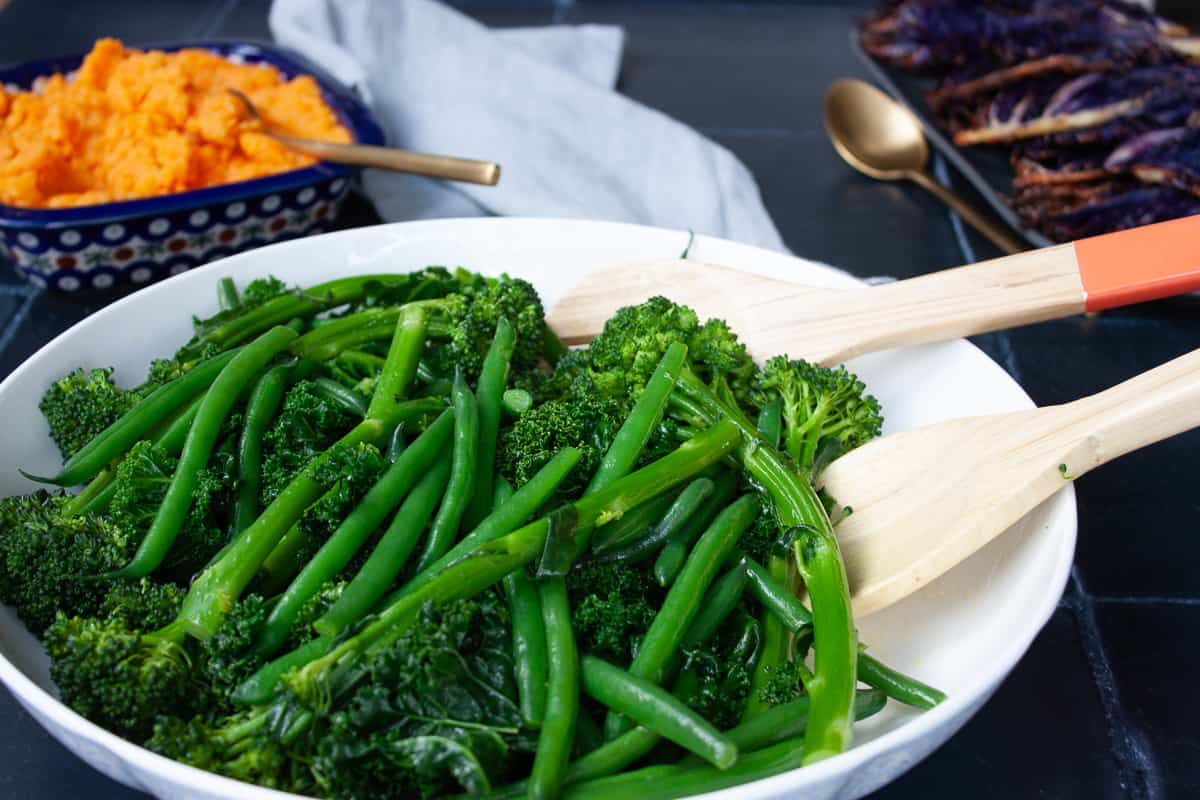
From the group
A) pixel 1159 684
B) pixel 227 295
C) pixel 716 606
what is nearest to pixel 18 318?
pixel 227 295

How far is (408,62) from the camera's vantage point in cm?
342

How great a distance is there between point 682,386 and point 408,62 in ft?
6.82

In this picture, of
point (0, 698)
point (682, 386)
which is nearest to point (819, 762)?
point (682, 386)

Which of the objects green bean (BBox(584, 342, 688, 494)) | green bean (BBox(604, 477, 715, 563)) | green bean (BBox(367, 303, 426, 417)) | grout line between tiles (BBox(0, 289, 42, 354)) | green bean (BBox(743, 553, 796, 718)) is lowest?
green bean (BBox(743, 553, 796, 718))

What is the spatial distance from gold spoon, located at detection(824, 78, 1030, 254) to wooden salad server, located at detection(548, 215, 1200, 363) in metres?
1.49

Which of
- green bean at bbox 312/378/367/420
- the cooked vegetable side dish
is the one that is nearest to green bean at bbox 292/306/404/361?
green bean at bbox 312/378/367/420

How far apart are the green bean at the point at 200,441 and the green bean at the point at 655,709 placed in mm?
627

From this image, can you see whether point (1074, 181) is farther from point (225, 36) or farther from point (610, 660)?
point (225, 36)

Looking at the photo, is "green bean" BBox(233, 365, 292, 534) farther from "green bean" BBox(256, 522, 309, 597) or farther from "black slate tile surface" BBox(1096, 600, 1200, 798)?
"black slate tile surface" BBox(1096, 600, 1200, 798)

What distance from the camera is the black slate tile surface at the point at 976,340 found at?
1664 millimetres

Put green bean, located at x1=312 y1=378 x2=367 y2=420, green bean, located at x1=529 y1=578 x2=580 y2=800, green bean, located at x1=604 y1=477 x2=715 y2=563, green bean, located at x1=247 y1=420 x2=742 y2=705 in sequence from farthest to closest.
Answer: green bean, located at x1=312 y1=378 x2=367 y2=420, green bean, located at x1=604 y1=477 x2=715 y2=563, green bean, located at x1=247 y1=420 x2=742 y2=705, green bean, located at x1=529 y1=578 x2=580 y2=800

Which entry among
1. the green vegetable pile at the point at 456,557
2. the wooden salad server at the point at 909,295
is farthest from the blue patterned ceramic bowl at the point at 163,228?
the wooden salad server at the point at 909,295

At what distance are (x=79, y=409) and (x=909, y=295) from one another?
1.44 meters

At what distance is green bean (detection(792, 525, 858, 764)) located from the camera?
4.18ft
